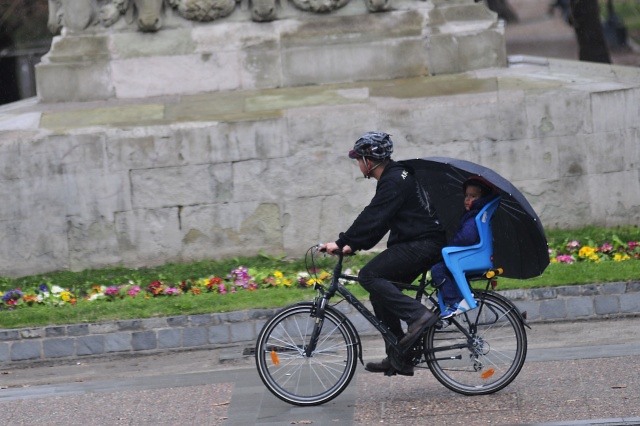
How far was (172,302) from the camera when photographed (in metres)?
11.6

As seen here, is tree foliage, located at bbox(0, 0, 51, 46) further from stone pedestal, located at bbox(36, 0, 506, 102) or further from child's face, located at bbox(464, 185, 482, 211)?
child's face, located at bbox(464, 185, 482, 211)

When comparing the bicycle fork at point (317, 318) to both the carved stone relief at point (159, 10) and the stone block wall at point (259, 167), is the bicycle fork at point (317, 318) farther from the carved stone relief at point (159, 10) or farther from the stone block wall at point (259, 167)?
the carved stone relief at point (159, 10)

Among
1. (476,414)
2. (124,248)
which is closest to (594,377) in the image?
(476,414)

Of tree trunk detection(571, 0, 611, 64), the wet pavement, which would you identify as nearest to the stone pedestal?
tree trunk detection(571, 0, 611, 64)

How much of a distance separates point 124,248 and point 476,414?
6067mm

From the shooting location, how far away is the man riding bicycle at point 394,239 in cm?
829

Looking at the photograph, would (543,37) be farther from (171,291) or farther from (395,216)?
(395,216)

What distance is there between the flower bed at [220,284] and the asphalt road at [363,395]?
4.95ft

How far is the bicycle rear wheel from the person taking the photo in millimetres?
8367

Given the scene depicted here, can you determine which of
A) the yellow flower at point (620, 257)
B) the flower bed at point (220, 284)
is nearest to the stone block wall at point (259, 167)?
the flower bed at point (220, 284)

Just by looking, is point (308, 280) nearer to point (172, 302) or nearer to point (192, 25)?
point (172, 302)

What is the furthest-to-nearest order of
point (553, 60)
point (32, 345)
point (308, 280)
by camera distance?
1. point (553, 60)
2. point (308, 280)
3. point (32, 345)

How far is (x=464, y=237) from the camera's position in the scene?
332 inches

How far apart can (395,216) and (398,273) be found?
37 cm
